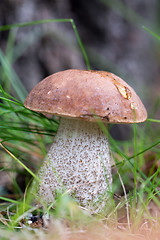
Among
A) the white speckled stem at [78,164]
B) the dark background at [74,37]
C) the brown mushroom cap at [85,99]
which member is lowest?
the white speckled stem at [78,164]

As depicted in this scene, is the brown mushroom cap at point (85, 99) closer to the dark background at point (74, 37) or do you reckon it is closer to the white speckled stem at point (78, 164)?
the white speckled stem at point (78, 164)

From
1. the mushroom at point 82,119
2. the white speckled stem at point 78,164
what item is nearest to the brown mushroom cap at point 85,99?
the mushroom at point 82,119

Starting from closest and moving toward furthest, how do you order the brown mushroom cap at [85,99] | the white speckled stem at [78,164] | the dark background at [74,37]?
the brown mushroom cap at [85,99]
the white speckled stem at [78,164]
the dark background at [74,37]

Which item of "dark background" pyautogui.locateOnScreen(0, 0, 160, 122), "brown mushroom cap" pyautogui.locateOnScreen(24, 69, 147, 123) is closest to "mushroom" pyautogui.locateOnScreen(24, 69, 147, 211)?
"brown mushroom cap" pyautogui.locateOnScreen(24, 69, 147, 123)

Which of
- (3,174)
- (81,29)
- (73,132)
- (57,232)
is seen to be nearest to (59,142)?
(73,132)

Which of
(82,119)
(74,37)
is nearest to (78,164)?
(82,119)

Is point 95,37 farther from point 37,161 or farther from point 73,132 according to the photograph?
point 73,132

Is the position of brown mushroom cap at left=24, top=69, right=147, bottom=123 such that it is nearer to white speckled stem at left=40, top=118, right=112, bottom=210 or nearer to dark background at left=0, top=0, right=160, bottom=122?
white speckled stem at left=40, top=118, right=112, bottom=210
